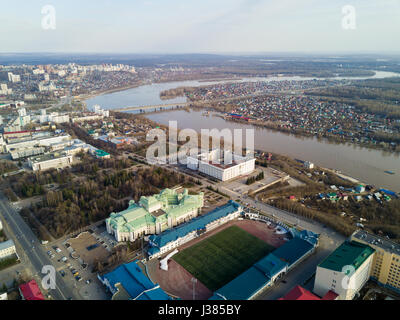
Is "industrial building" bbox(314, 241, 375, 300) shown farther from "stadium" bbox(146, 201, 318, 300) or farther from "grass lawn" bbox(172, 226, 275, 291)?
"grass lawn" bbox(172, 226, 275, 291)

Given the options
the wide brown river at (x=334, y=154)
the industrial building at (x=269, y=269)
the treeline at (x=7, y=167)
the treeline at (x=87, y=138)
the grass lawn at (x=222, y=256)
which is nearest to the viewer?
the industrial building at (x=269, y=269)

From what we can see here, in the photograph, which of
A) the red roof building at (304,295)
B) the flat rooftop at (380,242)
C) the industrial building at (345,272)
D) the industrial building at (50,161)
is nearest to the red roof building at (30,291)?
the red roof building at (304,295)

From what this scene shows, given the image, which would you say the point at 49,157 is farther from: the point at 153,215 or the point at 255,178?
the point at 255,178

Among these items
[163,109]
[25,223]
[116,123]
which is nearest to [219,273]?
[25,223]

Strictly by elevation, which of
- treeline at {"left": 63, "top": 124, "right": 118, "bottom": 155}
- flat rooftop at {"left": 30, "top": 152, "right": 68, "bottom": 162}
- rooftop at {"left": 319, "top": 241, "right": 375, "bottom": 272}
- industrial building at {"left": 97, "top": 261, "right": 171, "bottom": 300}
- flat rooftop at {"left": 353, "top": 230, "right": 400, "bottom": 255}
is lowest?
industrial building at {"left": 97, "top": 261, "right": 171, "bottom": 300}

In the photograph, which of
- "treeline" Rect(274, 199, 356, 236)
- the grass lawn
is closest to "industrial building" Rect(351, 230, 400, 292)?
"treeline" Rect(274, 199, 356, 236)

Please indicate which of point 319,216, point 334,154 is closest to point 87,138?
point 319,216

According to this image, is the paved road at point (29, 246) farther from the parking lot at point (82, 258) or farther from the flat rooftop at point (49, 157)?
the flat rooftop at point (49, 157)

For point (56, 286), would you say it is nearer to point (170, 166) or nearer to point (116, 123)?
point (170, 166)
